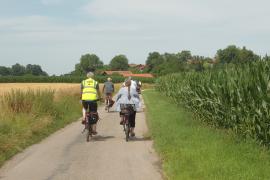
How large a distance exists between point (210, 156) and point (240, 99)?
9.52 ft

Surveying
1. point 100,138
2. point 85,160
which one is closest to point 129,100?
point 100,138

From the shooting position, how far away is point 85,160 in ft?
35.2

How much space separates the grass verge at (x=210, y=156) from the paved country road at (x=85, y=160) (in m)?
0.38

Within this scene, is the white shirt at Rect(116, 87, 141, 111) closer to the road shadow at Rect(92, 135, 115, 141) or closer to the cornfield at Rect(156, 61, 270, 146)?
the road shadow at Rect(92, 135, 115, 141)

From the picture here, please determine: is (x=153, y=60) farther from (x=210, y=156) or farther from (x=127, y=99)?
(x=210, y=156)

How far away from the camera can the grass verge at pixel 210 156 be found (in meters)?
7.99

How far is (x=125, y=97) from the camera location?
14.7 m

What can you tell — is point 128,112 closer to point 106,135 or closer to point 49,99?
point 106,135

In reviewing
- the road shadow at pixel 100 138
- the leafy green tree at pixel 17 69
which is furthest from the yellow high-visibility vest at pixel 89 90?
the leafy green tree at pixel 17 69

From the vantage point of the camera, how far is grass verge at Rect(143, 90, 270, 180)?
7.99 metres

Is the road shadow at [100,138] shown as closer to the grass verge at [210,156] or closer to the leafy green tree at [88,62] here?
the grass verge at [210,156]

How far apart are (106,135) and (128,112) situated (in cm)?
176

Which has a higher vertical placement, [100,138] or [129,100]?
[129,100]

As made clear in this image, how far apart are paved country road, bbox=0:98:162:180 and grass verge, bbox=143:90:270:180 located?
0.38 meters
